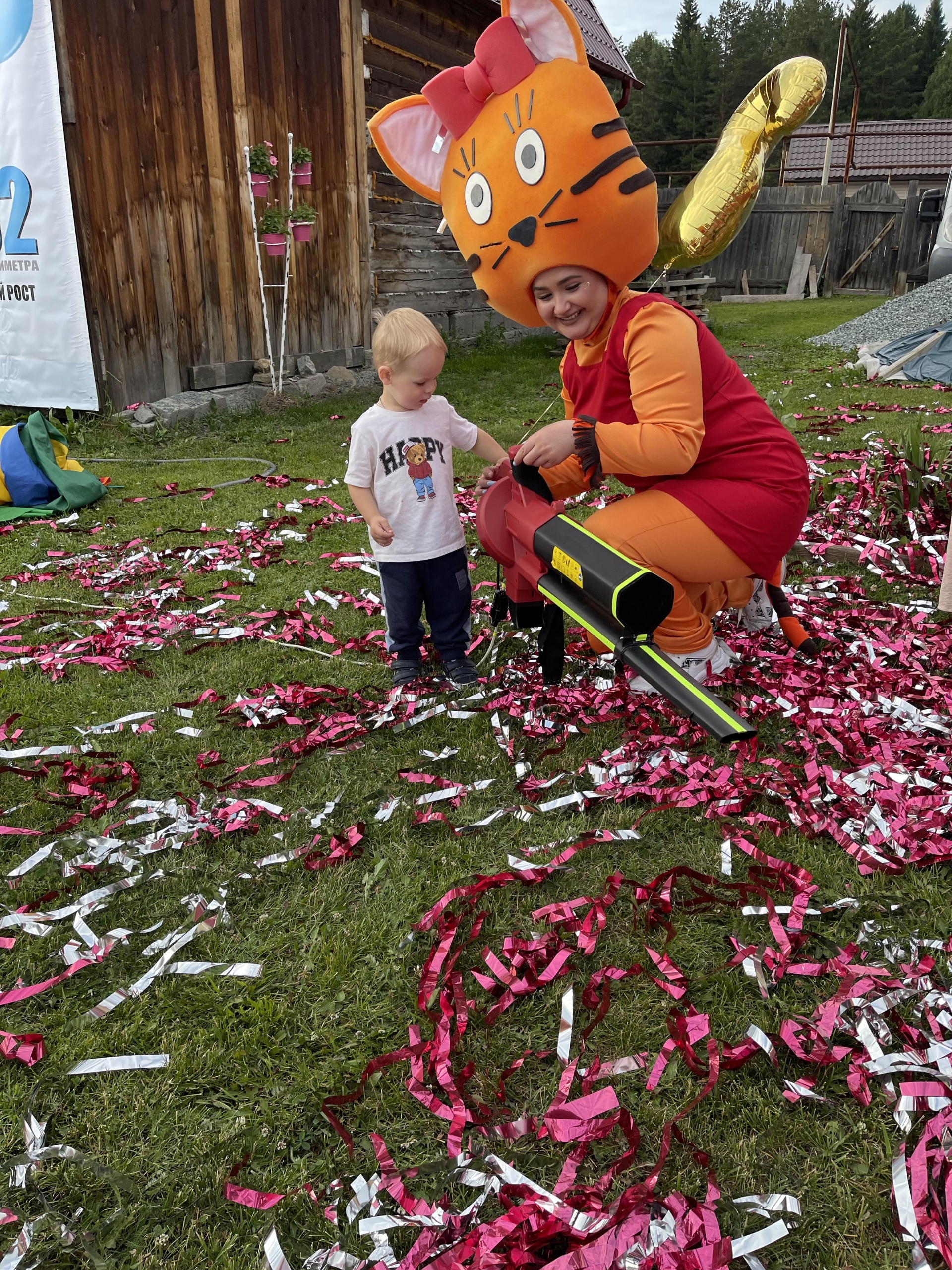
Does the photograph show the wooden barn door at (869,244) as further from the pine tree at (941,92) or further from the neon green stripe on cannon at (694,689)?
the pine tree at (941,92)

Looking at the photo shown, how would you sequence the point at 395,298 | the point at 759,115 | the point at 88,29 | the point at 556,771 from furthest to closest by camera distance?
the point at 395,298, the point at 88,29, the point at 759,115, the point at 556,771

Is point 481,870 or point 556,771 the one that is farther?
point 556,771

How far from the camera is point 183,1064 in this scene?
1684 mm

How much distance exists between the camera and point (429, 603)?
10.6 feet

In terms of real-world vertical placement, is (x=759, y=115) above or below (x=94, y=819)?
above

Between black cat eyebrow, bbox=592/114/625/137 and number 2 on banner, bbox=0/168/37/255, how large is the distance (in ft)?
20.4

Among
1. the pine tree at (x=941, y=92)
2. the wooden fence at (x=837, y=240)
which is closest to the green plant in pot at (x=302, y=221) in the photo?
the wooden fence at (x=837, y=240)

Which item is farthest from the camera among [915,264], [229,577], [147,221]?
[915,264]

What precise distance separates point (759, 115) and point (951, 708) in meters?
2.05

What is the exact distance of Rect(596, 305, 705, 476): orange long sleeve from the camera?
2.45 m

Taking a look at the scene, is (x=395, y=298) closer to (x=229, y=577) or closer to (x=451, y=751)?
(x=229, y=577)

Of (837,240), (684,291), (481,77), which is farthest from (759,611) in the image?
(837,240)

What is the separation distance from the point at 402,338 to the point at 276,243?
6.23m


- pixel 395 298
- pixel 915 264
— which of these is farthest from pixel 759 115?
pixel 915 264
